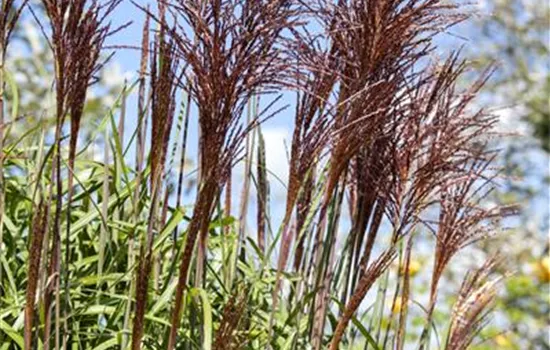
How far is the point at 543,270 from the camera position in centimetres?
694

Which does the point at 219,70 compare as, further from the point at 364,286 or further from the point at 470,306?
the point at 470,306

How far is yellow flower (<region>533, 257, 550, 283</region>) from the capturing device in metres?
6.91

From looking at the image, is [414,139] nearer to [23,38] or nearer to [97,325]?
Result: [97,325]

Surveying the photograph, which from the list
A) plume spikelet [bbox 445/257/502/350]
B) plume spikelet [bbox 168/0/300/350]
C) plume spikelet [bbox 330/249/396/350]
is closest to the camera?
plume spikelet [bbox 168/0/300/350]

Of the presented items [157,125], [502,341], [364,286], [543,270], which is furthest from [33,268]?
[543,270]

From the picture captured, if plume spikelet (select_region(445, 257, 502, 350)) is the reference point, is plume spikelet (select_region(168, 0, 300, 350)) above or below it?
above

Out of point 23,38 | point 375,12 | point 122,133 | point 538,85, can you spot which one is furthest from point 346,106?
point 538,85

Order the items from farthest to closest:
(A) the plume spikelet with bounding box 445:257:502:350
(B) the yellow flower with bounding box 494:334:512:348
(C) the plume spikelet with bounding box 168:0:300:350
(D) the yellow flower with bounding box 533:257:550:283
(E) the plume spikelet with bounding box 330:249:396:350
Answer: (D) the yellow flower with bounding box 533:257:550:283 → (B) the yellow flower with bounding box 494:334:512:348 → (A) the plume spikelet with bounding box 445:257:502:350 → (E) the plume spikelet with bounding box 330:249:396:350 → (C) the plume spikelet with bounding box 168:0:300:350

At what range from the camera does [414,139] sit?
2246 mm

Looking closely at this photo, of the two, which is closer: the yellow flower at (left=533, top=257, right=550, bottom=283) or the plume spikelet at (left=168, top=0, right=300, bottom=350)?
the plume spikelet at (left=168, top=0, right=300, bottom=350)

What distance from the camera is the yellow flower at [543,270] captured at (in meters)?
6.91

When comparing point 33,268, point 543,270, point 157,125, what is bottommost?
point 33,268

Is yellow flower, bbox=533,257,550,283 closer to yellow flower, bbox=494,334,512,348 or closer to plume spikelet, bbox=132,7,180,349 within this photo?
yellow flower, bbox=494,334,512,348

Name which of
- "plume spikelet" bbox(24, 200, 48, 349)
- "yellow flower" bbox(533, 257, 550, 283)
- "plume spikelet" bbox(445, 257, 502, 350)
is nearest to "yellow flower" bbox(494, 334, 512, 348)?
"yellow flower" bbox(533, 257, 550, 283)
